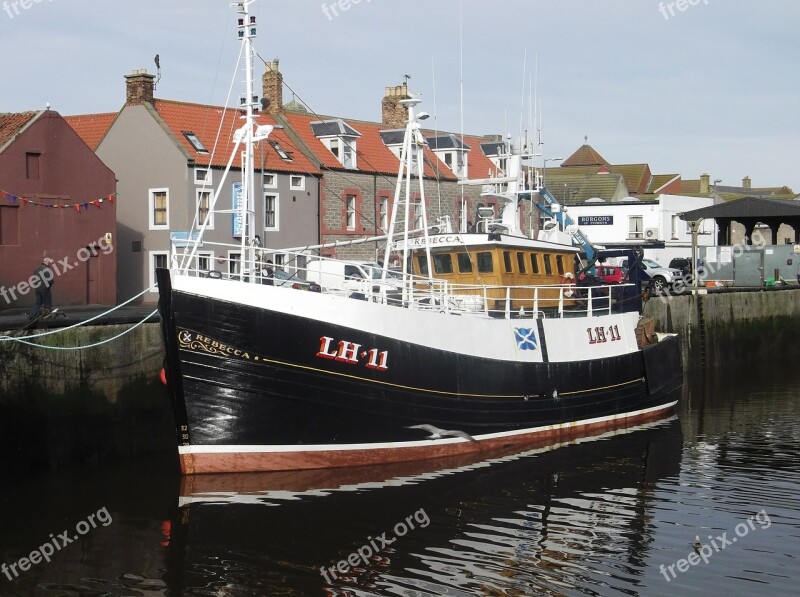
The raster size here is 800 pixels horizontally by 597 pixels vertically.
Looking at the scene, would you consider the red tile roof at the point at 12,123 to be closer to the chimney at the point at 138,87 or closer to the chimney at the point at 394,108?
the chimney at the point at 138,87

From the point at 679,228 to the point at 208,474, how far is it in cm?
4601

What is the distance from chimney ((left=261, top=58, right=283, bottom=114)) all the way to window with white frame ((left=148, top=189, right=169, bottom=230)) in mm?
7636

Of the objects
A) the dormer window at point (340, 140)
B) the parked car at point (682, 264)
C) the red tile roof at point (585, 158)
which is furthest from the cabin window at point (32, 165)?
the red tile roof at point (585, 158)

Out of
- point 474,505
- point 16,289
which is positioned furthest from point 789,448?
point 16,289

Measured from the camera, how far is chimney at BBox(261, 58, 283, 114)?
143 feet

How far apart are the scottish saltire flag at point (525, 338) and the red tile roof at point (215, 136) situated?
64.3 ft

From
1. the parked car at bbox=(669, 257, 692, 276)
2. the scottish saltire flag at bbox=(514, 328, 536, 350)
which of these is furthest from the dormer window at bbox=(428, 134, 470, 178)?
the scottish saltire flag at bbox=(514, 328, 536, 350)

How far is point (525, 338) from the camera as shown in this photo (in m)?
20.4

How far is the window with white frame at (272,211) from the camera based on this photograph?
3950cm

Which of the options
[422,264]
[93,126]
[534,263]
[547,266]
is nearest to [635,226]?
[93,126]

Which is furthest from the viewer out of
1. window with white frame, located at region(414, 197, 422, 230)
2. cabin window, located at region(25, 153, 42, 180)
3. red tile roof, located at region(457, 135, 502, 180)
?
red tile roof, located at region(457, 135, 502, 180)

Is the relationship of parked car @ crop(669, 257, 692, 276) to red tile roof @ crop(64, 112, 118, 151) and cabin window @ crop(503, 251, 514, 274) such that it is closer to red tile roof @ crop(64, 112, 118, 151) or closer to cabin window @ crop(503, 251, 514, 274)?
red tile roof @ crop(64, 112, 118, 151)

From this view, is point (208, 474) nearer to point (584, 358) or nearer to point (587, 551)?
point (587, 551)

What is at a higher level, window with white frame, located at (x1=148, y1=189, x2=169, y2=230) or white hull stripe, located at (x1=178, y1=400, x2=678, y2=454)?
window with white frame, located at (x1=148, y1=189, x2=169, y2=230)
